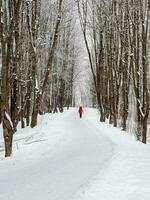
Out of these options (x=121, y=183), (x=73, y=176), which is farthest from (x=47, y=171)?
(x=121, y=183)

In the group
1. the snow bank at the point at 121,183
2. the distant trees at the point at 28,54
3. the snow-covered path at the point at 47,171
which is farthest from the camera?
the distant trees at the point at 28,54

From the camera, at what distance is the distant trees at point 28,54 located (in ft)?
45.5

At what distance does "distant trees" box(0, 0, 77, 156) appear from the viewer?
13867 millimetres

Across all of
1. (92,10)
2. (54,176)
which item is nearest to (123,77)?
(92,10)

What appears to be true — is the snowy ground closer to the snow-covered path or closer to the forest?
the snow-covered path

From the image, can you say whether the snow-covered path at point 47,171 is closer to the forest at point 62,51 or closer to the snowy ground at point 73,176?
the snowy ground at point 73,176

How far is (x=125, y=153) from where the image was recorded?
12.1m

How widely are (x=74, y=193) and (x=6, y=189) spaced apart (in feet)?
8.03

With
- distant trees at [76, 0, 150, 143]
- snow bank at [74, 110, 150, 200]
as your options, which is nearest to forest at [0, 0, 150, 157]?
distant trees at [76, 0, 150, 143]

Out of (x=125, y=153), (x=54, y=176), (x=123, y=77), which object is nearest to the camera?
(x=54, y=176)

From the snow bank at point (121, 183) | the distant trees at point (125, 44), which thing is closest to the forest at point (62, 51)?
the distant trees at point (125, 44)

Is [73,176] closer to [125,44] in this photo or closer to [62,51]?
[125,44]

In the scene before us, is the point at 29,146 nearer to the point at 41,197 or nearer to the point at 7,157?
the point at 7,157

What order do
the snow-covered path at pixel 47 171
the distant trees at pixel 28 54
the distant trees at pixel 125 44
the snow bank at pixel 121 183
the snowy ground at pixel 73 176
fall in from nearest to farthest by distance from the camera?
1. the snow bank at pixel 121 183
2. the snowy ground at pixel 73 176
3. the snow-covered path at pixel 47 171
4. the distant trees at pixel 28 54
5. the distant trees at pixel 125 44
